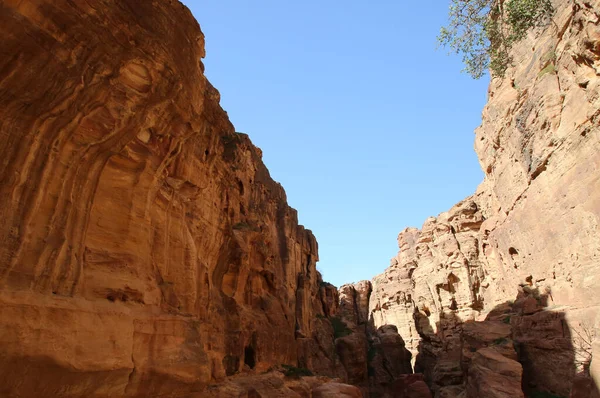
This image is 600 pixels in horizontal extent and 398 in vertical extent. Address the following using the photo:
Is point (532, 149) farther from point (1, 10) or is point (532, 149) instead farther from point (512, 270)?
point (1, 10)

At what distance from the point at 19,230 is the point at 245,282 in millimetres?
18964

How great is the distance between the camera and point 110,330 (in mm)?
7586

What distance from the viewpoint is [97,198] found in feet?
28.2

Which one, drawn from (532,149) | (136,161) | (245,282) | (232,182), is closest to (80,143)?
(136,161)

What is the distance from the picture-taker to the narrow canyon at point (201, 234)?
683 cm

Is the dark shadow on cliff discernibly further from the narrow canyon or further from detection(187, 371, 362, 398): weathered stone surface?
detection(187, 371, 362, 398): weathered stone surface

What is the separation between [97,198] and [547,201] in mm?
21161

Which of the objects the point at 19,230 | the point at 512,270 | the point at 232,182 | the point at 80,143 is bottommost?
the point at 19,230

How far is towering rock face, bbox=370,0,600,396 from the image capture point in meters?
17.2

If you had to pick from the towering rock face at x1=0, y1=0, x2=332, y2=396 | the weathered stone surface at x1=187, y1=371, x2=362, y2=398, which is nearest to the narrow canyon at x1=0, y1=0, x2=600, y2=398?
the towering rock face at x1=0, y1=0, x2=332, y2=396

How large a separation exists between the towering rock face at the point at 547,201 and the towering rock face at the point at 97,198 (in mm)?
11350

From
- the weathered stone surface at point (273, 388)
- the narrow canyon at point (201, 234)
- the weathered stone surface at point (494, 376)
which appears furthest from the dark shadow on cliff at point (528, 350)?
the weathered stone surface at point (273, 388)

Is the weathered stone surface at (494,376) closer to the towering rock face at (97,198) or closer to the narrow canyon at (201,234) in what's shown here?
the narrow canyon at (201,234)

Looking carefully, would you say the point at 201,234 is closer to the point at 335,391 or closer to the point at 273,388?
the point at 273,388
